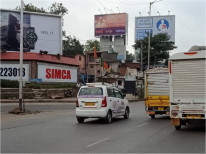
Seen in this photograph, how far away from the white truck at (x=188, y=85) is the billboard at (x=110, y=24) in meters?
70.9

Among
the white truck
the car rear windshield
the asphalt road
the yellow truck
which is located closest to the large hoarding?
the yellow truck

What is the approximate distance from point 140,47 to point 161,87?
1911 inches

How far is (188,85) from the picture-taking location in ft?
39.1

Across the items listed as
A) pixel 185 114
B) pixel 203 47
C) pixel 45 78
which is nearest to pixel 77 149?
pixel 185 114

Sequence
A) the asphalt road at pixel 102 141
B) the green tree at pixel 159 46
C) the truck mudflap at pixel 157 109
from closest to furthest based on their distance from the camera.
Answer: the asphalt road at pixel 102 141 → the truck mudflap at pixel 157 109 → the green tree at pixel 159 46

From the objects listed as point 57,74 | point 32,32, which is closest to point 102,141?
point 32,32

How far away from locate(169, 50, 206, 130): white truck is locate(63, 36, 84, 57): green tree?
63.1 meters

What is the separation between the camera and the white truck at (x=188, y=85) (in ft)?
38.3

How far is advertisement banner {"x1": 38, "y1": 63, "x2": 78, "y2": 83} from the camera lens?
1661 inches

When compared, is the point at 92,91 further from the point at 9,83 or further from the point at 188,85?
the point at 9,83

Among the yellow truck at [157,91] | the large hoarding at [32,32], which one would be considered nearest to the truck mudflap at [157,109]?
the yellow truck at [157,91]

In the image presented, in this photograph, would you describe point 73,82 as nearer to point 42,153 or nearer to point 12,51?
point 12,51

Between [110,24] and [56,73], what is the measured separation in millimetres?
42948

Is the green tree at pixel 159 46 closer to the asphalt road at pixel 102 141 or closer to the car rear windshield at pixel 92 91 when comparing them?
the car rear windshield at pixel 92 91
